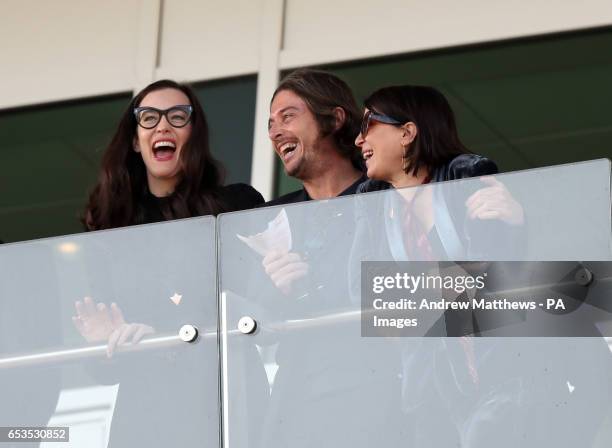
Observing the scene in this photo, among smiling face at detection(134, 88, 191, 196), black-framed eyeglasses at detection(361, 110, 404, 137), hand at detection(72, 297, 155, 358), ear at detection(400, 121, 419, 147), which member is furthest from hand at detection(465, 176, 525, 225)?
smiling face at detection(134, 88, 191, 196)

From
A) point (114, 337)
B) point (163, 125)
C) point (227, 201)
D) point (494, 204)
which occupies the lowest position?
point (114, 337)

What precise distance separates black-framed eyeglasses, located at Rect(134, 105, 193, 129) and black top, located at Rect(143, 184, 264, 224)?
1.02ft

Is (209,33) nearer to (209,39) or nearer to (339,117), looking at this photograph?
(209,39)

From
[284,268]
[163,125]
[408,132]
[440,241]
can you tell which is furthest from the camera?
[163,125]

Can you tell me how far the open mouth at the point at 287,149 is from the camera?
5.83m

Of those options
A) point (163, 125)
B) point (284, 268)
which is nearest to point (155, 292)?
point (284, 268)

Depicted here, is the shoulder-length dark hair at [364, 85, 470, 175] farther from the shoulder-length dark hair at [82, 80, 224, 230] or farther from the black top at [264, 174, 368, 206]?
the shoulder-length dark hair at [82, 80, 224, 230]

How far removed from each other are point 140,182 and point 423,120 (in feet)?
4.60

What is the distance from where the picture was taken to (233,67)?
9062 mm

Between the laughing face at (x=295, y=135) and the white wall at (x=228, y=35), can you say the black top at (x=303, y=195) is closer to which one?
the laughing face at (x=295, y=135)

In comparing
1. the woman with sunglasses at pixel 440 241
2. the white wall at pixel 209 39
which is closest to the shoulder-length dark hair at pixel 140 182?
the woman with sunglasses at pixel 440 241

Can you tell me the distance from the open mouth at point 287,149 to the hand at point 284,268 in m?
0.85

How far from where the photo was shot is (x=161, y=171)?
5.94m

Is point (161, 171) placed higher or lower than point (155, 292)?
higher
